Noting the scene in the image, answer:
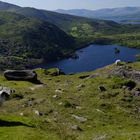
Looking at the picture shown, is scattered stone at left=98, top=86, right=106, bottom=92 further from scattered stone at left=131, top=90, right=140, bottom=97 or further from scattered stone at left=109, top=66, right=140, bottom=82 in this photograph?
scattered stone at left=109, top=66, right=140, bottom=82

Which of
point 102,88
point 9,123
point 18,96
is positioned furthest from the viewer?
point 102,88

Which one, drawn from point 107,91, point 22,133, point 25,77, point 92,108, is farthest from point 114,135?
point 25,77

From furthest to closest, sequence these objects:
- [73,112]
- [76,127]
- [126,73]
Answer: [126,73] < [73,112] < [76,127]

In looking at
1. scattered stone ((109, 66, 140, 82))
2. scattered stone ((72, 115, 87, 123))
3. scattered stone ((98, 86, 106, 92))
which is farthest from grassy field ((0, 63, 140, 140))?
scattered stone ((109, 66, 140, 82))

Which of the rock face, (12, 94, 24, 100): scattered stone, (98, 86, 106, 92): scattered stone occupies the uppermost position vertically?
(98, 86, 106, 92): scattered stone

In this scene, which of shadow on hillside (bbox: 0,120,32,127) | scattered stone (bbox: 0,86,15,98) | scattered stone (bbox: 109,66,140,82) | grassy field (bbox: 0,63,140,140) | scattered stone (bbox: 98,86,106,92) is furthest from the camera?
scattered stone (bbox: 109,66,140,82)

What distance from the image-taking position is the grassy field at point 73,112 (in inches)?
1163

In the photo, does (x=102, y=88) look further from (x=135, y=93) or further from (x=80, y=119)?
(x=80, y=119)

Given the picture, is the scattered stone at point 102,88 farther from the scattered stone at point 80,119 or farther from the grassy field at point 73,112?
the scattered stone at point 80,119

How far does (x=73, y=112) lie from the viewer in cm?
4031

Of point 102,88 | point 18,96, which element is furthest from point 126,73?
point 18,96

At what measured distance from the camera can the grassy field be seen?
29531 millimetres

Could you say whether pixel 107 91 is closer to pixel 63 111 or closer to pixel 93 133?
pixel 63 111

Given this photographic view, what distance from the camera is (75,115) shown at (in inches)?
1529
